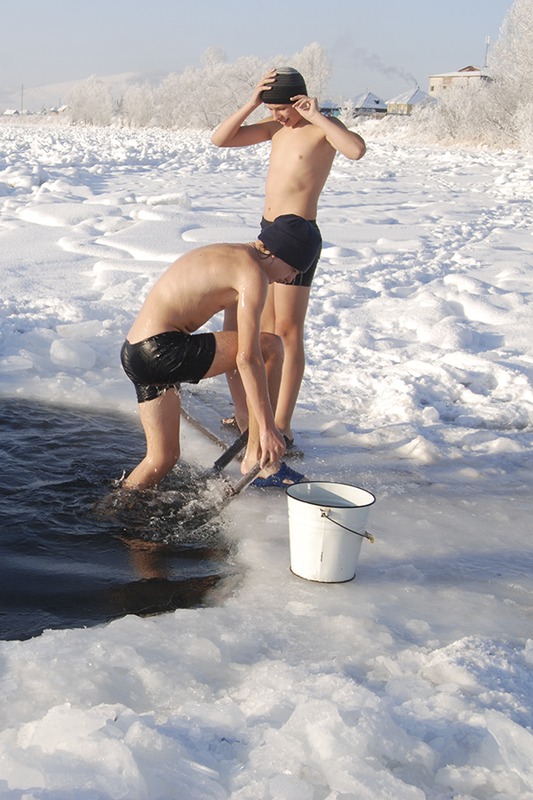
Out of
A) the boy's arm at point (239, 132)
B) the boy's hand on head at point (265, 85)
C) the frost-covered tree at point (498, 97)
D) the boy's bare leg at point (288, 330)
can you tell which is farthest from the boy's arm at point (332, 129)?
the frost-covered tree at point (498, 97)

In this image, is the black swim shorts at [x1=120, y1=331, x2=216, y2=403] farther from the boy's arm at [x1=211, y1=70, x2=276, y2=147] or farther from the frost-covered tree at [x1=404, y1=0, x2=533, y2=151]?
the frost-covered tree at [x1=404, y1=0, x2=533, y2=151]

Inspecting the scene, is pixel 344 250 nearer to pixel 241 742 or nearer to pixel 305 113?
pixel 305 113

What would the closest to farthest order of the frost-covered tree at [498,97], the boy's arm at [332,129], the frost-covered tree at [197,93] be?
the boy's arm at [332,129]
the frost-covered tree at [498,97]
the frost-covered tree at [197,93]

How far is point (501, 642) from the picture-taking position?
278cm

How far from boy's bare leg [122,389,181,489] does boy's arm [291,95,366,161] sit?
1475mm

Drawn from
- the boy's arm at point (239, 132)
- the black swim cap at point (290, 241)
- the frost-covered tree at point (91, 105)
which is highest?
the boy's arm at point (239, 132)

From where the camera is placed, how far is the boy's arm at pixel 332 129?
423cm

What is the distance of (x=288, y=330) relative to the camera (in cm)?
454

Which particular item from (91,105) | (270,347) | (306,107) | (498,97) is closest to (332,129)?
(306,107)

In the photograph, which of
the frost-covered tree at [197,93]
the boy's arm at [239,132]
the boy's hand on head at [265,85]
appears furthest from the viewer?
the frost-covered tree at [197,93]

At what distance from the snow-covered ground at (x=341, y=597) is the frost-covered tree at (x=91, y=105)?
51.5 metres

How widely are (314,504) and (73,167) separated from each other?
48.9 ft

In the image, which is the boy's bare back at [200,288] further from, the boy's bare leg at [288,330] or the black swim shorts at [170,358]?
the boy's bare leg at [288,330]

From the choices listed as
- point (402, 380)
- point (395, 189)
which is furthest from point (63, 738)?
point (395, 189)
